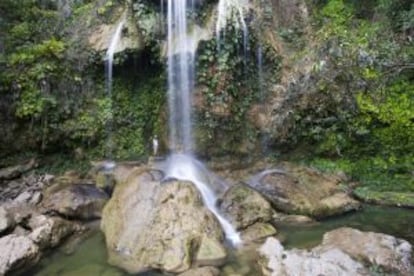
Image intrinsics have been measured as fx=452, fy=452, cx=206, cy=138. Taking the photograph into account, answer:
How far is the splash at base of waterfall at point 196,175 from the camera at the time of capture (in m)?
8.55

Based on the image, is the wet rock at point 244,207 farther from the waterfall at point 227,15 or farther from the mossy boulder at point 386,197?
the waterfall at point 227,15

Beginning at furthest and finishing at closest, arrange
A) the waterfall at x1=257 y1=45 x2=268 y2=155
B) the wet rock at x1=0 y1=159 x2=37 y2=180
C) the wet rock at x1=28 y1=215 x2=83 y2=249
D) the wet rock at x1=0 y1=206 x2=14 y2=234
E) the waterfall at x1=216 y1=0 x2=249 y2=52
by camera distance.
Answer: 1. the waterfall at x1=257 y1=45 x2=268 y2=155
2. the waterfall at x1=216 y1=0 x2=249 y2=52
3. the wet rock at x1=0 y1=159 x2=37 y2=180
4. the wet rock at x1=0 y1=206 x2=14 y2=234
5. the wet rock at x1=28 y1=215 x2=83 y2=249

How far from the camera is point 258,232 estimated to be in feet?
26.0

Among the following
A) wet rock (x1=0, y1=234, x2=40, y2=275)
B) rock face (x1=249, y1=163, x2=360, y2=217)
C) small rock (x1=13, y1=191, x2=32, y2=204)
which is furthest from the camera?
small rock (x1=13, y1=191, x2=32, y2=204)

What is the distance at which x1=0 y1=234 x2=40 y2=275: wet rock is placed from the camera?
263 inches

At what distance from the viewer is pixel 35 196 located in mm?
9203

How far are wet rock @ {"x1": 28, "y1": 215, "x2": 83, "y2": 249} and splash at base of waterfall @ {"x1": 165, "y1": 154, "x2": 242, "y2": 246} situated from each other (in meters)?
2.27

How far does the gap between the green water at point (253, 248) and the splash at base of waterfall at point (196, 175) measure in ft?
3.61

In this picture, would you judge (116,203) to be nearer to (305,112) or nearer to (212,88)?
(212,88)

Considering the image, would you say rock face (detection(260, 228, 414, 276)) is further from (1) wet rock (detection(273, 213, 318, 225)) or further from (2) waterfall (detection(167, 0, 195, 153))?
(2) waterfall (detection(167, 0, 195, 153))

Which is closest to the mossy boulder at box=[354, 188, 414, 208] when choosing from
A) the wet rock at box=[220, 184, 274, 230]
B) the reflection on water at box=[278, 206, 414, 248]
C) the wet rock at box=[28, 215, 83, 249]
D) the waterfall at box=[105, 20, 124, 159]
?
the reflection on water at box=[278, 206, 414, 248]

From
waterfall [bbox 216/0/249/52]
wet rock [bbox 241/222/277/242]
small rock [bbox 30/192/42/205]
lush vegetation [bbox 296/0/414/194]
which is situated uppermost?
waterfall [bbox 216/0/249/52]

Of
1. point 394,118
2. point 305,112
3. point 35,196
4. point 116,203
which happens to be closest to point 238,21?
point 305,112

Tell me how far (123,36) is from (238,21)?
2691 mm
